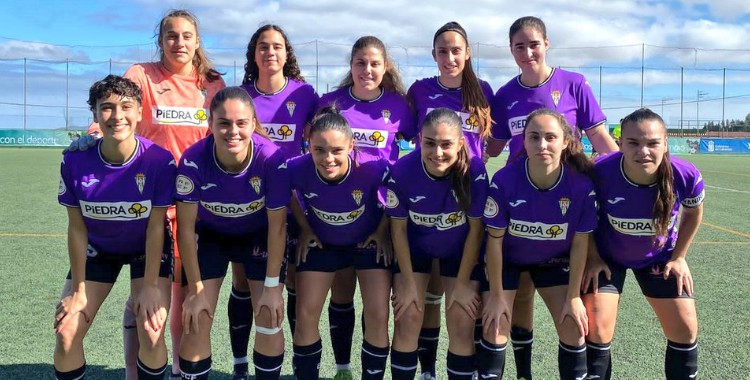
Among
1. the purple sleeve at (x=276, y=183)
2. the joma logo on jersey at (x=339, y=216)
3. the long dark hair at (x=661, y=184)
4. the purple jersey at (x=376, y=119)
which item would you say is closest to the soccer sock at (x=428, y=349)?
the joma logo on jersey at (x=339, y=216)

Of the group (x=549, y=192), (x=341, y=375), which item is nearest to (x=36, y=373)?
(x=341, y=375)

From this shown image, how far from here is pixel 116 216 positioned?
290 cm

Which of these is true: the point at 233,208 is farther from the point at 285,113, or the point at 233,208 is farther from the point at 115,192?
the point at 285,113

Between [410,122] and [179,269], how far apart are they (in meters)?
1.56

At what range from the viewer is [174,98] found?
3.36m

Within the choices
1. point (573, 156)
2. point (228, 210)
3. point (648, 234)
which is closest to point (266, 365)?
point (228, 210)

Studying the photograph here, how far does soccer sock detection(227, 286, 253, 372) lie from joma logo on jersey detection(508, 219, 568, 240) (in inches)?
61.0

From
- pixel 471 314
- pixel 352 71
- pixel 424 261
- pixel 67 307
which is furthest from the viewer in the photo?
pixel 352 71

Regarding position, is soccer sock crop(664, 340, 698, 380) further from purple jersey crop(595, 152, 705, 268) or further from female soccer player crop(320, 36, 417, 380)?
female soccer player crop(320, 36, 417, 380)

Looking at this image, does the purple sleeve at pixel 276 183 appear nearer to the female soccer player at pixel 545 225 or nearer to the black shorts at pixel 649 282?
the female soccer player at pixel 545 225

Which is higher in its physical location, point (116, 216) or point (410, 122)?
point (410, 122)

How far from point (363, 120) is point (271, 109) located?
Result: 1.78 ft

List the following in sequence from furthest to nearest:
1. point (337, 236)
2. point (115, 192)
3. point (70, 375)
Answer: point (337, 236)
point (115, 192)
point (70, 375)

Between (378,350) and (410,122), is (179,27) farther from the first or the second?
(378,350)
